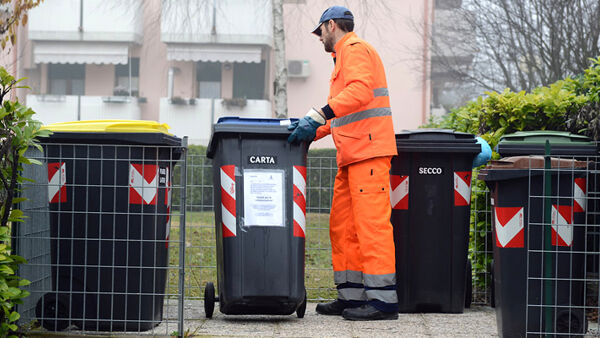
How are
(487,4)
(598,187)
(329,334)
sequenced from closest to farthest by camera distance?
(329,334) → (598,187) → (487,4)

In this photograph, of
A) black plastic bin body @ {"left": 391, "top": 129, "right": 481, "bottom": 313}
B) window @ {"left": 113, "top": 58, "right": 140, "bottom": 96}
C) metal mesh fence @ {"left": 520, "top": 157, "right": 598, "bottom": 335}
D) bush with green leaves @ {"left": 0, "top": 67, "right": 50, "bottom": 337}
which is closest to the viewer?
bush with green leaves @ {"left": 0, "top": 67, "right": 50, "bottom": 337}

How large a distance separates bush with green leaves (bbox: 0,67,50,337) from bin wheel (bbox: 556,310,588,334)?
2.82m

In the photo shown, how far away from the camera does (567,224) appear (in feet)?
Answer: 13.9

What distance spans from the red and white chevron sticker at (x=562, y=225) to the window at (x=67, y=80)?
27682 millimetres

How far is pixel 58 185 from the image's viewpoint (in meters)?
4.27

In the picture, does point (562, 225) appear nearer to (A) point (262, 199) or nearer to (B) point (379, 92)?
(B) point (379, 92)

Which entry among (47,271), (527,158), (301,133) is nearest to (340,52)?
(301,133)

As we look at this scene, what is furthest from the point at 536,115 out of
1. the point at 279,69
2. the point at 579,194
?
the point at 279,69

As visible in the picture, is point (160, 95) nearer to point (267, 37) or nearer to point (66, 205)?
point (267, 37)

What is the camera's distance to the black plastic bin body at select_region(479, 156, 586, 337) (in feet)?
13.9

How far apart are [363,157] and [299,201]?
A: 0.48 metres

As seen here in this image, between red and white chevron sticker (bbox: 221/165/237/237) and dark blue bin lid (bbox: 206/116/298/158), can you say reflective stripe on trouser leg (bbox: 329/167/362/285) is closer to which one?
dark blue bin lid (bbox: 206/116/298/158)

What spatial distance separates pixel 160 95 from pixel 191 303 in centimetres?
2419

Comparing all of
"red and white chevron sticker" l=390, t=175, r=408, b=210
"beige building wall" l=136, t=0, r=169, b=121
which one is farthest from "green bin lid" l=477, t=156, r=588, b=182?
"beige building wall" l=136, t=0, r=169, b=121
